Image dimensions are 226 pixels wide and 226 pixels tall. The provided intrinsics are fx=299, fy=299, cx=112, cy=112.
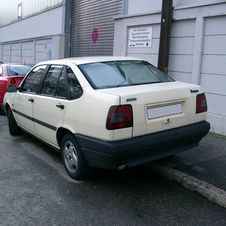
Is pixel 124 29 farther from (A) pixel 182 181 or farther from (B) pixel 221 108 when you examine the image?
(A) pixel 182 181

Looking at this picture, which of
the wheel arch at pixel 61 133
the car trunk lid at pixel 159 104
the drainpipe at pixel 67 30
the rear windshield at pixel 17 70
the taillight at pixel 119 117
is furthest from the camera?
the drainpipe at pixel 67 30

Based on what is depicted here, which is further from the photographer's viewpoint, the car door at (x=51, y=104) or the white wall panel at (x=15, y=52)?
the white wall panel at (x=15, y=52)

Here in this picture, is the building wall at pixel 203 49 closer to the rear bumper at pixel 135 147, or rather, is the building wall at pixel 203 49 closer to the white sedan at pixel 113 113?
the white sedan at pixel 113 113

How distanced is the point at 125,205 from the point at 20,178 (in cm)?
160

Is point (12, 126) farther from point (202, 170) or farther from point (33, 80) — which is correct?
point (202, 170)

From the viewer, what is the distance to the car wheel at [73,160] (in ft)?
12.4

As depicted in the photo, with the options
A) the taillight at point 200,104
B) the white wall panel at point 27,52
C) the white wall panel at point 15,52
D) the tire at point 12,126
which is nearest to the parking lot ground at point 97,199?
the taillight at point 200,104

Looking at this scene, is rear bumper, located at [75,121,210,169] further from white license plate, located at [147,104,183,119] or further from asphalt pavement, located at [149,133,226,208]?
asphalt pavement, located at [149,133,226,208]

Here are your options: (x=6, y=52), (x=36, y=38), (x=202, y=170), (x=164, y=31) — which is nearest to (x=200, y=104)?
(x=202, y=170)

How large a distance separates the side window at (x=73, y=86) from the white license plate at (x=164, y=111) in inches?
36.6

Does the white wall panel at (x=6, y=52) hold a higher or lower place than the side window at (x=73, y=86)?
higher

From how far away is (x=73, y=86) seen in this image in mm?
3984

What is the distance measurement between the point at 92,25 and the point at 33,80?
24.1ft

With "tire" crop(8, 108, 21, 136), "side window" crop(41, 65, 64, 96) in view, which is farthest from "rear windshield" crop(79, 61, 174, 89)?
"tire" crop(8, 108, 21, 136)
